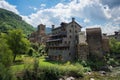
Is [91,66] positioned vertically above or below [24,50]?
below

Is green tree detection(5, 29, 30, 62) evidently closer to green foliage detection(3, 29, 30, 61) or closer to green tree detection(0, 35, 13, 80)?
Answer: green foliage detection(3, 29, 30, 61)

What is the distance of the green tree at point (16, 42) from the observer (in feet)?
170

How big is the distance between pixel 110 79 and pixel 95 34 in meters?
22.9

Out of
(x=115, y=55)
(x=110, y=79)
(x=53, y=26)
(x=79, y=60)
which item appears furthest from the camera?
(x=53, y=26)

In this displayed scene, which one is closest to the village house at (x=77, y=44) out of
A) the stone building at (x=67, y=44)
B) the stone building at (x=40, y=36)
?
the stone building at (x=67, y=44)

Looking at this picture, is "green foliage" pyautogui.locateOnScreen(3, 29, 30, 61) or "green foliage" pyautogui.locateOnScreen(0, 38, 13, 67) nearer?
"green foliage" pyautogui.locateOnScreen(0, 38, 13, 67)

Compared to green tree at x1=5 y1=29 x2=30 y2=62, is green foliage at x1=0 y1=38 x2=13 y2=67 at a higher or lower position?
lower

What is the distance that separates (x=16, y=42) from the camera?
52531mm

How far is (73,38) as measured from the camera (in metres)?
62.8

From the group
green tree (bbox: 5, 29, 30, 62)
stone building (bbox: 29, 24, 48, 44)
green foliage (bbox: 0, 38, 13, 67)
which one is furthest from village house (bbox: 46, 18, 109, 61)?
stone building (bbox: 29, 24, 48, 44)

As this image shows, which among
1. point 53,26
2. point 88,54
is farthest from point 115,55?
point 53,26

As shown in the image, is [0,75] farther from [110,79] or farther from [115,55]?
[115,55]

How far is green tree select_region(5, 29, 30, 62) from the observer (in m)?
51.8

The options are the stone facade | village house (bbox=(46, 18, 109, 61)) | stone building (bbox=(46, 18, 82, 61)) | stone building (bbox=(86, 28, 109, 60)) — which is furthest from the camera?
the stone facade
